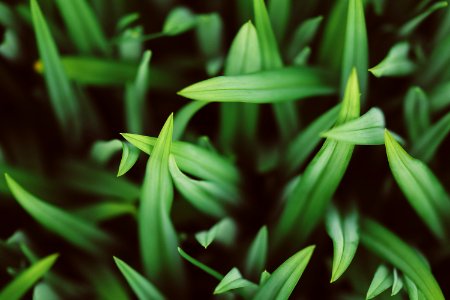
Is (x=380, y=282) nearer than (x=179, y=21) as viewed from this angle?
Yes

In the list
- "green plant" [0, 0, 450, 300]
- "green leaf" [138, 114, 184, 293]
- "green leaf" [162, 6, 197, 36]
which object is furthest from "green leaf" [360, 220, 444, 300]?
"green leaf" [162, 6, 197, 36]

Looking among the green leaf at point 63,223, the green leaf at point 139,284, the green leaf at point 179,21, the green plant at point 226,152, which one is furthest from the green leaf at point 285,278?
the green leaf at point 179,21

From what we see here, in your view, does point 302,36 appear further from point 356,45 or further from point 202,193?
point 202,193

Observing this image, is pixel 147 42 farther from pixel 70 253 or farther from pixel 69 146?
pixel 70 253

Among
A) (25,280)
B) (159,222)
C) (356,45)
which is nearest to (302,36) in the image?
(356,45)

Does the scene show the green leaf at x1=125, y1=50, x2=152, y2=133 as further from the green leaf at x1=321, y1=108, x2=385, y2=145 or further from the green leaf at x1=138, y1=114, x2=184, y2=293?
the green leaf at x1=321, y1=108, x2=385, y2=145
